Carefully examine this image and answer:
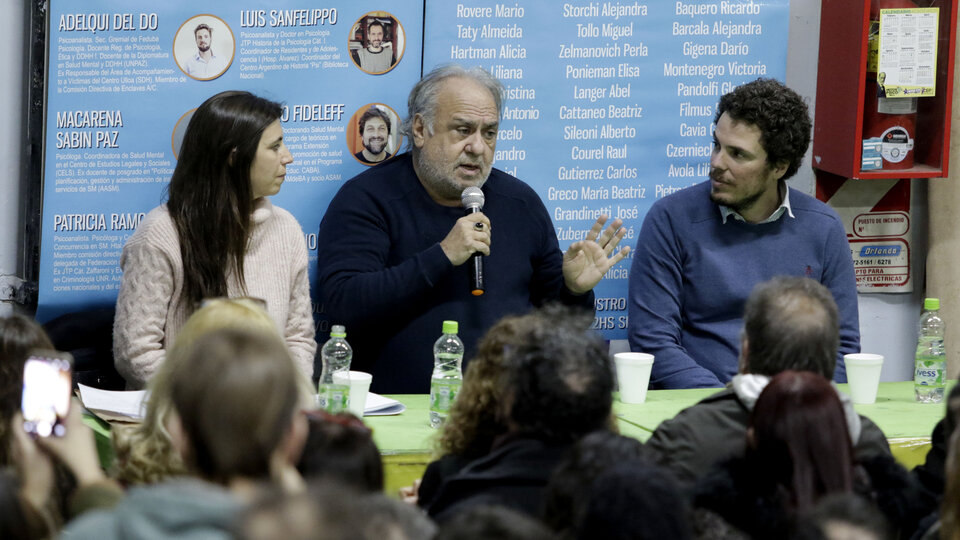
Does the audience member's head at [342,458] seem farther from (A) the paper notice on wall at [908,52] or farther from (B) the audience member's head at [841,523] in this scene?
(A) the paper notice on wall at [908,52]

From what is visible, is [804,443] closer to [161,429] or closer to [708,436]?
[708,436]

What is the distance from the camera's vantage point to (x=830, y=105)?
4445mm

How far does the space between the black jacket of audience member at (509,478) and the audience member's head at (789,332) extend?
0.59 meters

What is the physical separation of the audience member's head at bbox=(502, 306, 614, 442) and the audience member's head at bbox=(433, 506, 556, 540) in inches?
Result: 24.6

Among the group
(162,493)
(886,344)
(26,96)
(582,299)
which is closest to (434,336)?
(582,299)

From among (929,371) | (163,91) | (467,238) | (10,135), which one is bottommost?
(929,371)

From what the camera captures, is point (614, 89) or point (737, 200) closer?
point (737, 200)

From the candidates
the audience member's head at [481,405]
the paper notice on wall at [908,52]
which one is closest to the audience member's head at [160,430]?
the audience member's head at [481,405]

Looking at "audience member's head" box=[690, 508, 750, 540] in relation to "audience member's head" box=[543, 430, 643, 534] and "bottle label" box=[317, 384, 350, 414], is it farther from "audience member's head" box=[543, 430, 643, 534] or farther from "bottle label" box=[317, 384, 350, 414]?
"bottle label" box=[317, 384, 350, 414]

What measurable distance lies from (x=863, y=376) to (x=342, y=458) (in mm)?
1930

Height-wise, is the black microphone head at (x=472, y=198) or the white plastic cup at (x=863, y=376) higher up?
the black microphone head at (x=472, y=198)

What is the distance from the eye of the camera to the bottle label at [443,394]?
305 cm

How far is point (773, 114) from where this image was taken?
3996 mm

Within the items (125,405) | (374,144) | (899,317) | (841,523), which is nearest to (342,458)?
(841,523)
